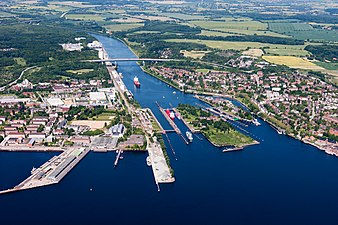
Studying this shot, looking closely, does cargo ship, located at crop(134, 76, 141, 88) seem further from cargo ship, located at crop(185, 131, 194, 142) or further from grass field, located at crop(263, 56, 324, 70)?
grass field, located at crop(263, 56, 324, 70)

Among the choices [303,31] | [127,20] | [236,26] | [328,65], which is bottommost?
[328,65]

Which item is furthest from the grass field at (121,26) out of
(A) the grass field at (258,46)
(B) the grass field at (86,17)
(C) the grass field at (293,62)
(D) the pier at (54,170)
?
(D) the pier at (54,170)

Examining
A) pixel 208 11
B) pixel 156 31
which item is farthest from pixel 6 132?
pixel 208 11

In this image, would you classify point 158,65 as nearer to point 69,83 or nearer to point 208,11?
point 69,83

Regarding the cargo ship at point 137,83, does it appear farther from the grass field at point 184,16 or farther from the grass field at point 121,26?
the grass field at point 184,16

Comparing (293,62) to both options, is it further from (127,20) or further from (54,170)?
(127,20)

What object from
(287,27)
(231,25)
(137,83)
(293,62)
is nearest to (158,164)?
(137,83)

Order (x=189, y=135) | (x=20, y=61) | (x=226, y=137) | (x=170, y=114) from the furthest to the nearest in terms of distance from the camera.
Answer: (x=20, y=61), (x=170, y=114), (x=226, y=137), (x=189, y=135)
